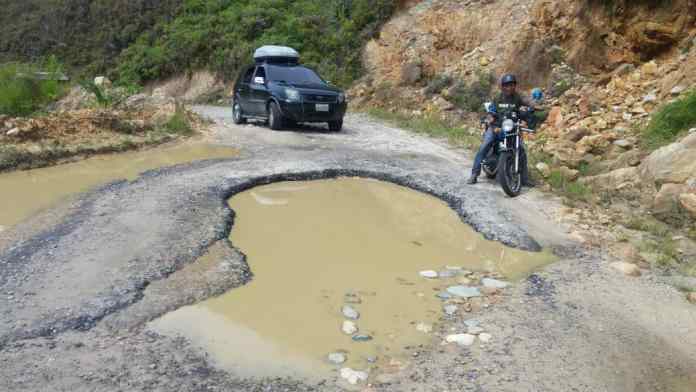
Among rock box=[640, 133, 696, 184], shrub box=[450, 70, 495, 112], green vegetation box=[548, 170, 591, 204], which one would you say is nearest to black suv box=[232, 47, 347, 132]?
shrub box=[450, 70, 495, 112]

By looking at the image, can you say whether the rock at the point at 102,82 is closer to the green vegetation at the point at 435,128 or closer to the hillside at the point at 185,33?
the hillside at the point at 185,33

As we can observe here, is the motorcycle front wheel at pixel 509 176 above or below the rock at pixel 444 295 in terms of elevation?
above

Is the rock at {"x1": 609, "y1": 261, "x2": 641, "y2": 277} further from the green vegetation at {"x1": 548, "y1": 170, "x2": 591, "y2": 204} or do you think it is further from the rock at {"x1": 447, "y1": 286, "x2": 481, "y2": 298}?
the green vegetation at {"x1": 548, "y1": 170, "x2": 591, "y2": 204}

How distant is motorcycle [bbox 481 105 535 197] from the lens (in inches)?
304

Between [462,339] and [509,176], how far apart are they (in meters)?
4.30

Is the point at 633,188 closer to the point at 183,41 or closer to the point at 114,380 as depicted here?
the point at 114,380

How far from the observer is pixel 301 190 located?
25.8 feet

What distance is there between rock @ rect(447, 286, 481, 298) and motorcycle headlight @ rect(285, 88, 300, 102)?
8.53 m

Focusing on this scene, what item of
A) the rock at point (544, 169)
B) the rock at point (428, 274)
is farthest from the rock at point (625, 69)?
the rock at point (428, 274)

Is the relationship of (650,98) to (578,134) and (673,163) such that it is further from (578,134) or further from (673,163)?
(673,163)

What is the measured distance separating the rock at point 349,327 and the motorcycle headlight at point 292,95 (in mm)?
9054

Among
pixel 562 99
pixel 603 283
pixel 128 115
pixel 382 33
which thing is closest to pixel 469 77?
pixel 562 99

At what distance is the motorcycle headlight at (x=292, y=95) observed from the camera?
41.4 feet

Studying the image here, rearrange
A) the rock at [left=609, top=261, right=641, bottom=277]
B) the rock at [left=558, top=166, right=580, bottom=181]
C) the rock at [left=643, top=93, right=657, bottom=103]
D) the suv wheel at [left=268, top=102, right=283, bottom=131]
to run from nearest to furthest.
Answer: the rock at [left=609, top=261, right=641, bottom=277], the rock at [left=558, top=166, right=580, bottom=181], the rock at [left=643, top=93, right=657, bottom=103], the suv wheel at [left=268, top=102, right=283, bottom=131]
